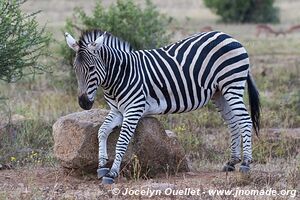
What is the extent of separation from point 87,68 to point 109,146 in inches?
41.6

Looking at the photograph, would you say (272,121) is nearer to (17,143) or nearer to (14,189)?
(17,143)

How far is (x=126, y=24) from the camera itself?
1466 cm

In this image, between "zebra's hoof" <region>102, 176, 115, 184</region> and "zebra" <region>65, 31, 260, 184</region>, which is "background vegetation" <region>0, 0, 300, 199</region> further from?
"zebra" <region>65, 31, 260, 184</region>

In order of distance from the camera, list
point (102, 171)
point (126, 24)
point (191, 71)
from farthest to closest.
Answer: point (126, 24)
point (191, 71)
point (102, 171)

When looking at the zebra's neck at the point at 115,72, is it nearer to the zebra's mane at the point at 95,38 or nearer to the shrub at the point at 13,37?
the zebra's mane at the point at 95,38

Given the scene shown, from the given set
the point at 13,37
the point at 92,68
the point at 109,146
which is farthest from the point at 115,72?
the point at 13,37

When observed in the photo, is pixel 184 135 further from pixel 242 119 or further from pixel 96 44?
pixel 96 44

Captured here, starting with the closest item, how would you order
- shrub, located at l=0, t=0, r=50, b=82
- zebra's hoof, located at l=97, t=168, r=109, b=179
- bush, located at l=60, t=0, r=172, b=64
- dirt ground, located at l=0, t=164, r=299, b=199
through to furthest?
dirt ground, located at l=0, t=164, r=299, b=199 < zebra's hoof, located at l=97, t=168, r=109, b=179 < shrub, located at l=0, t=0, r=50, b=82 < bush, located at l=60, t=0, r=172, b=64

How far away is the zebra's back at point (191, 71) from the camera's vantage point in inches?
360

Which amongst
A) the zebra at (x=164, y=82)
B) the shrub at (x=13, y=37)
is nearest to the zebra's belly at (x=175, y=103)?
the zebra at (x=164, y=82)

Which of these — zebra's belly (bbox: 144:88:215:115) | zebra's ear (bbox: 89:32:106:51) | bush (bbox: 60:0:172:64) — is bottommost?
zebra's belly (bbox: 144:88:215:115)

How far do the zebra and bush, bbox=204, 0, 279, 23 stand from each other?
24.4 meters

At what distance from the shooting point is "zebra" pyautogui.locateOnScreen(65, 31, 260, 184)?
28.7ft

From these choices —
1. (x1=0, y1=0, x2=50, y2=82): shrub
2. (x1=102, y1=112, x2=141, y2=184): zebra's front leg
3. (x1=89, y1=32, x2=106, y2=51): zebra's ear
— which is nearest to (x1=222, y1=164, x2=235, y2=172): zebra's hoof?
(x1=102, y1=112, x2=141, y2=184): zebra's front leg
